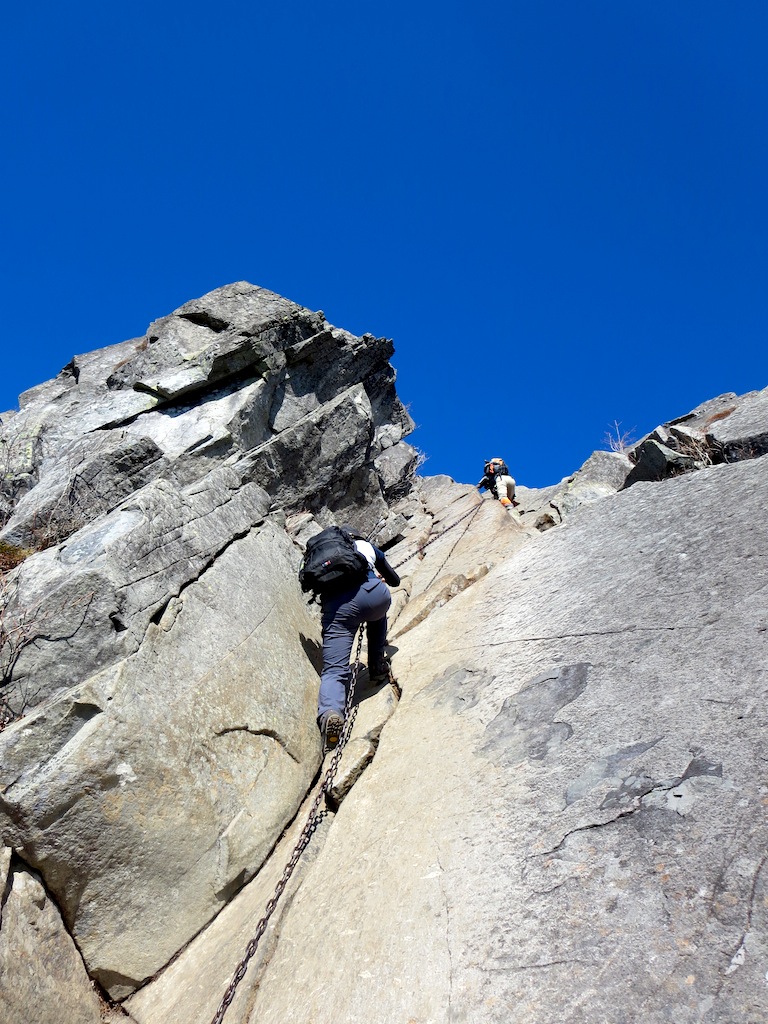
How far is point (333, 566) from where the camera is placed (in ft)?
27.5

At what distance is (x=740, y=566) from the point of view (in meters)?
6.49

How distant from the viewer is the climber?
2006 centimetres

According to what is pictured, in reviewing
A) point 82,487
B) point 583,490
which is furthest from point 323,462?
point 583,490

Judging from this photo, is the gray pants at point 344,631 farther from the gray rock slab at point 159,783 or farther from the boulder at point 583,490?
the boulder at point 583,490

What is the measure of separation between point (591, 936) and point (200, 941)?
12.5 feet

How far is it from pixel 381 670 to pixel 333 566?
1640 mm

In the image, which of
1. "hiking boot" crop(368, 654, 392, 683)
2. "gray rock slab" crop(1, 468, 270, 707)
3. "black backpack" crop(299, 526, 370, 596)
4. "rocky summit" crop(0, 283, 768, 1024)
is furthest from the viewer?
"hiking boot" crop(368, 654, 392, 683)

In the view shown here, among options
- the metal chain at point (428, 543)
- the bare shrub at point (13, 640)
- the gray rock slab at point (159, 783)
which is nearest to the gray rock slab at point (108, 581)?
the bare shrub at point (13, 640)

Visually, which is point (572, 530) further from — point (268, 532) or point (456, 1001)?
point (456, 1001)

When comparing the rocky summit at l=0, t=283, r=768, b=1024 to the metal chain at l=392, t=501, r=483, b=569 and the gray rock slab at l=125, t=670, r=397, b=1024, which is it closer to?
the gray rock slab at l=125, t=670, r=397, b=1024

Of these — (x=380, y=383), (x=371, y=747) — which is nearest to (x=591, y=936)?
(x=371, y=747)

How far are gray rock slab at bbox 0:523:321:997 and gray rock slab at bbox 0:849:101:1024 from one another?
5.1 inches

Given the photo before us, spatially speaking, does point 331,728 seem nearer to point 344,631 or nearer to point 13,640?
point 344,631

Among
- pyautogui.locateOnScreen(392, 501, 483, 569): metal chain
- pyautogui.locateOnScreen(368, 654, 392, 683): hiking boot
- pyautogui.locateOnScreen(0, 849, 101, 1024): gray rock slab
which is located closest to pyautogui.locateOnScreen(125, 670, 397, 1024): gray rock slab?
pyautogui.locateOnScreen(0, 849, 101, 1024): gray rock slab
